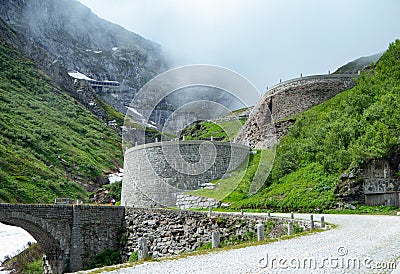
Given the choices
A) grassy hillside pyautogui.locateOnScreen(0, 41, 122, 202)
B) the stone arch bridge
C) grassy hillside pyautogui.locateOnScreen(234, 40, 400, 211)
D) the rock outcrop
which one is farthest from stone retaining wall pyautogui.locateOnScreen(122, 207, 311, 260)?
grassy hillside pyautogui.locateOnScreen(0, 41, 122, 202)

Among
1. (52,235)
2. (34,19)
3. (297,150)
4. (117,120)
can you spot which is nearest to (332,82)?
(297,150)

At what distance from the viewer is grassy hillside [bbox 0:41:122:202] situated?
50.7 m

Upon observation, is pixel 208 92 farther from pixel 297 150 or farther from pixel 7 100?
pixel 7 100

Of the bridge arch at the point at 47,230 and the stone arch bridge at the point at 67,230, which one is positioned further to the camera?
the stone arch bridge at the point at 67,230

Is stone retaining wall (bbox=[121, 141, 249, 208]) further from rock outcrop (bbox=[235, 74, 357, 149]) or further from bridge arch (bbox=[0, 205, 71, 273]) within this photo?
rock outcrop (bbox=[235, 74, 357, 149])

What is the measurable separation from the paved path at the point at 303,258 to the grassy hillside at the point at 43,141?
35.1 m

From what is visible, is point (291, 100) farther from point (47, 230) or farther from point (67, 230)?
point (47, 230)

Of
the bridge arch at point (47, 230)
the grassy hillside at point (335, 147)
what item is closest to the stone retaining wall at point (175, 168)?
the grassy hillside at point (335, 147)

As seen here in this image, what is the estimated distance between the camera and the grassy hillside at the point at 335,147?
22703mm

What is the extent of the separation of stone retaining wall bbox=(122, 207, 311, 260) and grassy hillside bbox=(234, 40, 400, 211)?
5.23 meters

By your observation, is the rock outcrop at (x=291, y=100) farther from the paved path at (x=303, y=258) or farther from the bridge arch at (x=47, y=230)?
the paved path at (x=303, y=258)

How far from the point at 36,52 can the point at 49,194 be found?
306 ft

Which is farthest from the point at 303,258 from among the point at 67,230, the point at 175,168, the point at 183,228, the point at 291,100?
the point at 291,100

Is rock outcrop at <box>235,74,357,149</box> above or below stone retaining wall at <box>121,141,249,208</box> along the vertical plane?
above
